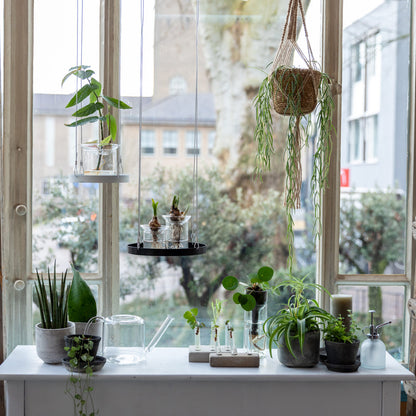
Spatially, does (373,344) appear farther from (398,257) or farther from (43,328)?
(43,328)

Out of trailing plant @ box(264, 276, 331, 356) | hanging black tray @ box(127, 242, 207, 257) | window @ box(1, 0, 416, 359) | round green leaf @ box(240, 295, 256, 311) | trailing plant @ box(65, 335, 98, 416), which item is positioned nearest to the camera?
hanging black tray @ box(127, 242, 207, 257)

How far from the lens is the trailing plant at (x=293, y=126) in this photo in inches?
88.4

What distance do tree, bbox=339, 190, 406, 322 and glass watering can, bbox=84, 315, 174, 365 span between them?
0.85m

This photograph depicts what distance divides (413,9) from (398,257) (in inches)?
42.3

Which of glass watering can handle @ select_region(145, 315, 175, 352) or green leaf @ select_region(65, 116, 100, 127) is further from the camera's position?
glass watering can handle @ select_region(145, 315, 175, 352)

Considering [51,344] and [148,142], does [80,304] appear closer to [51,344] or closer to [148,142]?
[51,344]

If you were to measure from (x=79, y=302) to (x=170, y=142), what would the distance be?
30.8 inches

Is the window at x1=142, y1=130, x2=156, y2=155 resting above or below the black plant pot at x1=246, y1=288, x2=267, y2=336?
above

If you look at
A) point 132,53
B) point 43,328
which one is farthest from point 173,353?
point 132,53

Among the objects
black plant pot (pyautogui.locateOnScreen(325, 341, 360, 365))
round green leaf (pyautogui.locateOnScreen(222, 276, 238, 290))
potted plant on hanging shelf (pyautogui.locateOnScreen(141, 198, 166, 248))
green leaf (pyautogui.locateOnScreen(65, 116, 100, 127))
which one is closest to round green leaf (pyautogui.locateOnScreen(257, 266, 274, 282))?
round green leaf (pyautogui.locateOnScreen(222, 276, 238, 290))

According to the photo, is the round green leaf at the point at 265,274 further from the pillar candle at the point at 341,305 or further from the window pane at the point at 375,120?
the window pane at the point at 375,120

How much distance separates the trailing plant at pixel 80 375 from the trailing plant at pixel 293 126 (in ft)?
2.83
